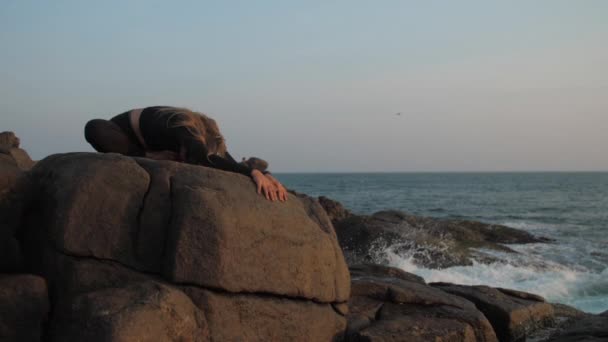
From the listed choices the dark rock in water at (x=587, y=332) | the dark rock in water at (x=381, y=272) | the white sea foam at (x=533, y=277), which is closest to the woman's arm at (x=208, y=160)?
the dark rock in water at (x=381, y=272)

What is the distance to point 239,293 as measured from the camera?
519cm

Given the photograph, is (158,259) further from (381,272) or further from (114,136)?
(381,272)

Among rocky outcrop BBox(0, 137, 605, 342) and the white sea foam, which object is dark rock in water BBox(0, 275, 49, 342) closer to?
rocky outcrop BBox(0, 137, 605, 342)

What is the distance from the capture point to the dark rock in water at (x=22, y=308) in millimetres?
4676

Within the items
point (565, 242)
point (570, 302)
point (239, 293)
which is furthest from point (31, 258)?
point (565, 242)

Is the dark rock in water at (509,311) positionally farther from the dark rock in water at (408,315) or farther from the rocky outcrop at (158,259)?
the rocky outcrop at (158,259)

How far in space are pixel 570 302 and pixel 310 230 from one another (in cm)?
920

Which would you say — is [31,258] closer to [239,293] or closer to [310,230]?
[239,293]

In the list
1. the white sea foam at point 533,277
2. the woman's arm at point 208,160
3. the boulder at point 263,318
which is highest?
the woman's arm at point 208,160

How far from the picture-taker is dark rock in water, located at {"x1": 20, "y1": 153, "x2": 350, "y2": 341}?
4.85 m

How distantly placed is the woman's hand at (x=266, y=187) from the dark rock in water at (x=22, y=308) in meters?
2.13

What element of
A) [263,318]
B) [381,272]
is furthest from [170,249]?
[381,272]

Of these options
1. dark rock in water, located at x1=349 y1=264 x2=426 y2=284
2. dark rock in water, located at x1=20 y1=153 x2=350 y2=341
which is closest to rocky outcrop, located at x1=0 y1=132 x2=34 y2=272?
dark rock in water, located at x1=20 y1=153 x2=350 y2=341

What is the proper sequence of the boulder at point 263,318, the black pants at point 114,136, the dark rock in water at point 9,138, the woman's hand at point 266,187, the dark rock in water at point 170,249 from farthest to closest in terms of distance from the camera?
the dark rock in water at point 9,138 → the black pants at point 114,136 → the woman's hand at point 266,187 → the boulder at point 263,318 → the dark rock in water at point 170,249
